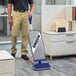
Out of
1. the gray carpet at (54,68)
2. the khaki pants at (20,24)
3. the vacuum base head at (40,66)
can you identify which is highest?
the khaki pants at (20,24)

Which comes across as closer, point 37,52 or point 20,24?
point 37,52

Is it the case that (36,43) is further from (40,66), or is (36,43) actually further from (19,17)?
(19,17)

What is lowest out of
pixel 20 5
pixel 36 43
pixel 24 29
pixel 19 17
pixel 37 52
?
pixel 37 52

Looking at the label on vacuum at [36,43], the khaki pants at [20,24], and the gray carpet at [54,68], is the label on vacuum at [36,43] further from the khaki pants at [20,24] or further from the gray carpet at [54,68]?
the khaki pants at [20,24]

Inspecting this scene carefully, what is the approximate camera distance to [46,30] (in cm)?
495

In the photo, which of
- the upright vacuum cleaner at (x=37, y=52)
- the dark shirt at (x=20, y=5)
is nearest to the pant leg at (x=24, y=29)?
the dark shirt at (x=20, y=5)

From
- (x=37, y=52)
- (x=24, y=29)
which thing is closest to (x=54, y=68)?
(x=37, y=52)

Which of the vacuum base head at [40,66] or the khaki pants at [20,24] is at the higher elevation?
the khaki pants at [20,24]

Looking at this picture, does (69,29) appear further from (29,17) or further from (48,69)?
(48,69)

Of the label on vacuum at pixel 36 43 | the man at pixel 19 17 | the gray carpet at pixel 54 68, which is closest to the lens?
the gray carpet at pixel 54 68

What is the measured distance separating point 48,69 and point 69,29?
5.00 feet

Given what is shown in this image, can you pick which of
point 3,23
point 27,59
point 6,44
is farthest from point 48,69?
point 3,23

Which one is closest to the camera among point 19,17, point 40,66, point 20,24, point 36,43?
point 40,66

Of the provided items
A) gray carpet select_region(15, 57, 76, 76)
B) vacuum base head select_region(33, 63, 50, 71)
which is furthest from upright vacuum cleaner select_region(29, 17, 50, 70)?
gray carpet select_region(15, 57, 76, 76)
